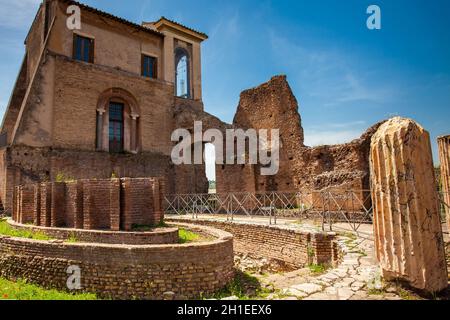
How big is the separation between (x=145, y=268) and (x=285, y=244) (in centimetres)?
469

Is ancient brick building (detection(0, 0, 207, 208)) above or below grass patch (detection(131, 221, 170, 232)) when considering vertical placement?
above

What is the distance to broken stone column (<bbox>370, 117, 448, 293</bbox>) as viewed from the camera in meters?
3.84

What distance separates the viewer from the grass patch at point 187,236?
24.1ft

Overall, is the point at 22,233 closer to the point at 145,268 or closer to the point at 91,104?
the point at 145,268

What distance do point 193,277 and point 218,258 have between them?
61cm

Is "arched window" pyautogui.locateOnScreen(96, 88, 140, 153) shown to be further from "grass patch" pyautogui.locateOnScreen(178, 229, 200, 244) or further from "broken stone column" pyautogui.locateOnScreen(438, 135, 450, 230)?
"broken stone column" pyautogui.locateOnScreen(438, 135, 450, 230)

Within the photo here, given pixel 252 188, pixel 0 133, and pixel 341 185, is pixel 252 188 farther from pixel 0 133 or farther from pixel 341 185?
pixel 0 133

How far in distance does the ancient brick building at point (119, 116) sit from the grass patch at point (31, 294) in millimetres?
9345

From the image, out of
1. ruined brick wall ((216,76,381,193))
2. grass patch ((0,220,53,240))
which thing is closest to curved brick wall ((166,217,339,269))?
ruined brick wall ((216,76,381,193))

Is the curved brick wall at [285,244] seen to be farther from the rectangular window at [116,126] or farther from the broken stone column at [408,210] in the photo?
the rectangular window at [116,126]

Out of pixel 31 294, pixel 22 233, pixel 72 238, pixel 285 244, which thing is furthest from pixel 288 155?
pixel 31 294

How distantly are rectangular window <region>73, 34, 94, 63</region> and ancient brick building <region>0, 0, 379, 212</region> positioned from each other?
0.18ft

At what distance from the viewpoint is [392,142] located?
13.3 feet

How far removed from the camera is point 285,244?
347 inches
